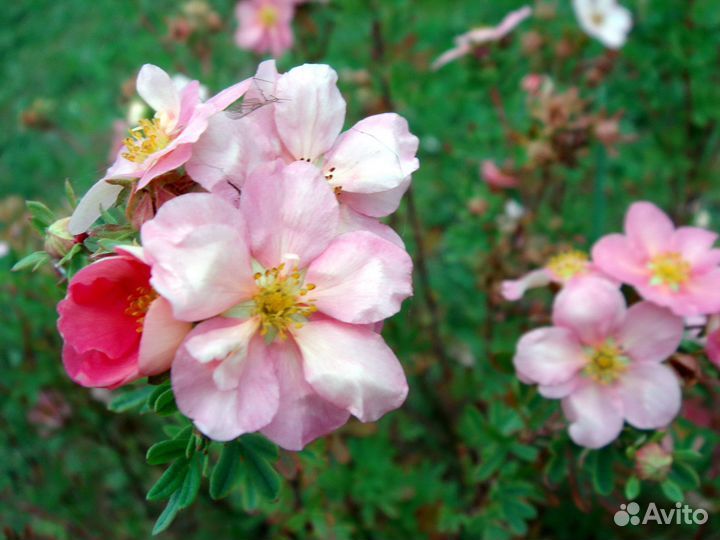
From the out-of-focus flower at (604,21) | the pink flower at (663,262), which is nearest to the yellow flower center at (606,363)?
the pink flower at (663,262)

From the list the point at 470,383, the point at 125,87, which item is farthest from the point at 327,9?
the point at 470,383

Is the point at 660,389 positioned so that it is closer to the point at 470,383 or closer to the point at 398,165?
the point at 398,165

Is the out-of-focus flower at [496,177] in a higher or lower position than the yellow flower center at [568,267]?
lower

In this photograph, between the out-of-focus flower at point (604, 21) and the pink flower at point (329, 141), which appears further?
the out-of-focus flower at point (604, 21)

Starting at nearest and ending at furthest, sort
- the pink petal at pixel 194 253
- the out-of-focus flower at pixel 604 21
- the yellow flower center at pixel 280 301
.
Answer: the pink petal at pixel 194 253 < the yellow flower center at pixel 280 301 < the out-of-focus flower at pixel 604 21

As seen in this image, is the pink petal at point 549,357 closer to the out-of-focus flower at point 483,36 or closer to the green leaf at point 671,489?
the green leaf at point 671,489

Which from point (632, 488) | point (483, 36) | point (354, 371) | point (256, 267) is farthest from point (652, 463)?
point (483, 36)
